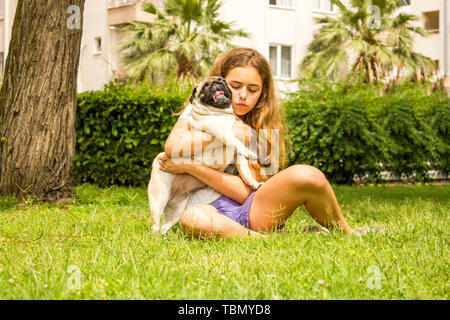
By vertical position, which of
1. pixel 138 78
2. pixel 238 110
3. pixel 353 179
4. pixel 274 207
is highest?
pixel 138 78

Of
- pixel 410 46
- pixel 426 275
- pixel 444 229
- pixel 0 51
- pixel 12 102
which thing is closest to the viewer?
pixel 426 275

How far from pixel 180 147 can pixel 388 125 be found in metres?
7.58

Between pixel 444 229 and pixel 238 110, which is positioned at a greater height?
pixel 238 110

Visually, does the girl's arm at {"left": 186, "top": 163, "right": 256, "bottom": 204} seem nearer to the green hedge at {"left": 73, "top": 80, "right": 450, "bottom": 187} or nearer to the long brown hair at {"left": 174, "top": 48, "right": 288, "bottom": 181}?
the long brown hair at {"left": 174, "top": 48, "right": 288, "bottom": 181}

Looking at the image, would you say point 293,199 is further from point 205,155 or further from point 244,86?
point 244,86

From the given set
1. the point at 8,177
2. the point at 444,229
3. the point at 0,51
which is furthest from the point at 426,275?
the point at 0,51

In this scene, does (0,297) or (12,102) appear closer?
(0,297)

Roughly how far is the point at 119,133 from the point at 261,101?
5.62 meters

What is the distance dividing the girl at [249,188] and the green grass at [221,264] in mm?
131

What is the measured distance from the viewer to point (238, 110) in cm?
340

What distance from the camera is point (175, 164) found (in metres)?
3.28

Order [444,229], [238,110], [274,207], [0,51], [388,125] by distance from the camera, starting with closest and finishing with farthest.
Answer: [274,207] → [238,110] → [444,229] → [388,125] → [0,51]

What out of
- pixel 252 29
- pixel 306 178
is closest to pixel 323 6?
pixel 252 29

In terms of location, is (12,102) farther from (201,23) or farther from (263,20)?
(263,20)
